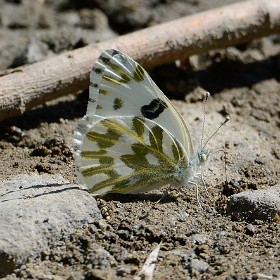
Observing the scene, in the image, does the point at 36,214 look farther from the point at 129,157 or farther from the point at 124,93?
the point at 124,93

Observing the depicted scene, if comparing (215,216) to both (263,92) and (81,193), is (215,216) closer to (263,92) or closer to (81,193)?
(81,193)

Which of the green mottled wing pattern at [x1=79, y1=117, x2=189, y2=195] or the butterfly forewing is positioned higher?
the butterfly forewing

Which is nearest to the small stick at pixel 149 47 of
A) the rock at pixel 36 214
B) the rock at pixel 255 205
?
the rock at pixel 36 214

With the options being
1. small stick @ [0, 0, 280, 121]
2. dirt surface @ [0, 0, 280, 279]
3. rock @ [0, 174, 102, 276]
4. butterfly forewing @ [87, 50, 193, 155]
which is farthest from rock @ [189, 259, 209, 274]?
small stick @ [0, 0, 280, 121]

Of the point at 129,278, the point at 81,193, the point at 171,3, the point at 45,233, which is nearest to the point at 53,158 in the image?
the point at 81,193

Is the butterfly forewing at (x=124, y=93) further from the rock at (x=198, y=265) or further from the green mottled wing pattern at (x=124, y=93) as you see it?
the rock at (x=198, y=265)

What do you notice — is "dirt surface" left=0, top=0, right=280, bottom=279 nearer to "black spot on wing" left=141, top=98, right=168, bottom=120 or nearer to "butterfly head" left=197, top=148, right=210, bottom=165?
"butterfly head" left=197, top=148, right=210, bottom=165
